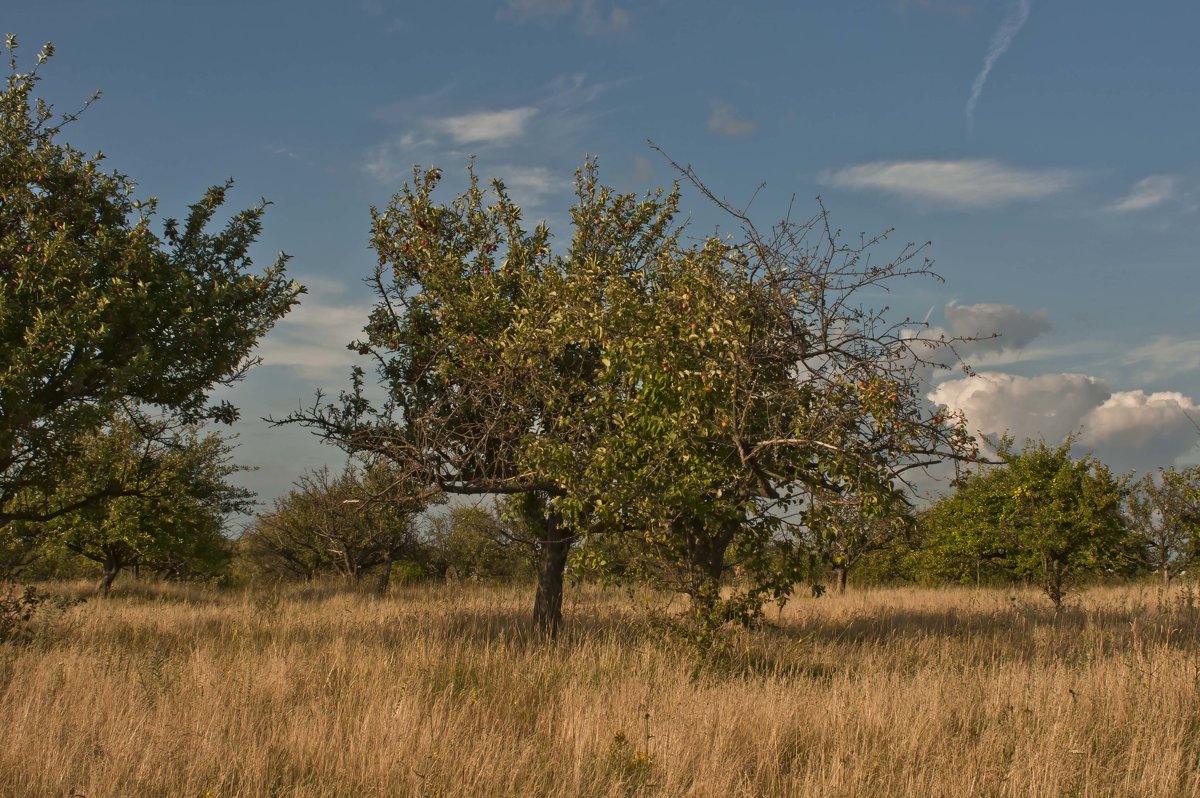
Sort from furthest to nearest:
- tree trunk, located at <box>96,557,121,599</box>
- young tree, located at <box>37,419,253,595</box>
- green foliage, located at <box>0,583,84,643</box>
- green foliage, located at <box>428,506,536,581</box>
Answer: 1. green foliage, located at <box>428,506,536,581</box>
2. tree trunk, located at <box>96,557,121,599</box>
3. young tree, located at <box>37,419,253,595</box>
4. green foliage, located at <box>0,583,84,643</box>

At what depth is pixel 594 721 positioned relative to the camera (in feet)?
24.8

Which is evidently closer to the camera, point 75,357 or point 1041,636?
point 75,357

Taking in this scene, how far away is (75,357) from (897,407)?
1033 cm

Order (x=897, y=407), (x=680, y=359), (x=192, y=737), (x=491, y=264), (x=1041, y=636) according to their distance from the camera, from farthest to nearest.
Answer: (x=491, y=264) → (x=1041, y=636) → (x=680, y=359) → (x=897, y=407) → (x=192, y=737)

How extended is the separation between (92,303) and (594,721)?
789 cm

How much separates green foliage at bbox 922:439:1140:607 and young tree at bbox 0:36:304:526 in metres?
18.7

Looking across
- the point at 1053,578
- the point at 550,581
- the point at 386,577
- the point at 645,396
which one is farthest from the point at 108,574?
the point at 1053,578

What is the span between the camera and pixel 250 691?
342 inches

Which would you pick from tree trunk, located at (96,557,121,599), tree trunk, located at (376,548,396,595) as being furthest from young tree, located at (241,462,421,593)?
tree trunk, located at (96,557,121,599)

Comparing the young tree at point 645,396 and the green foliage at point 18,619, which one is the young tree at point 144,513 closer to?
the green foliage at point 18,619

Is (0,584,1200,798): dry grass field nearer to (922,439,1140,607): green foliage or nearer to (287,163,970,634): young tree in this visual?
(287,163,970,634): young tree

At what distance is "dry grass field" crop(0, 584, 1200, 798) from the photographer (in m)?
6.31

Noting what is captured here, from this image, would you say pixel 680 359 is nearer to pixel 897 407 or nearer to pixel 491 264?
pixel 897 407

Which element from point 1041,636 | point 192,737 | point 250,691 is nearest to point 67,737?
point 192,737
